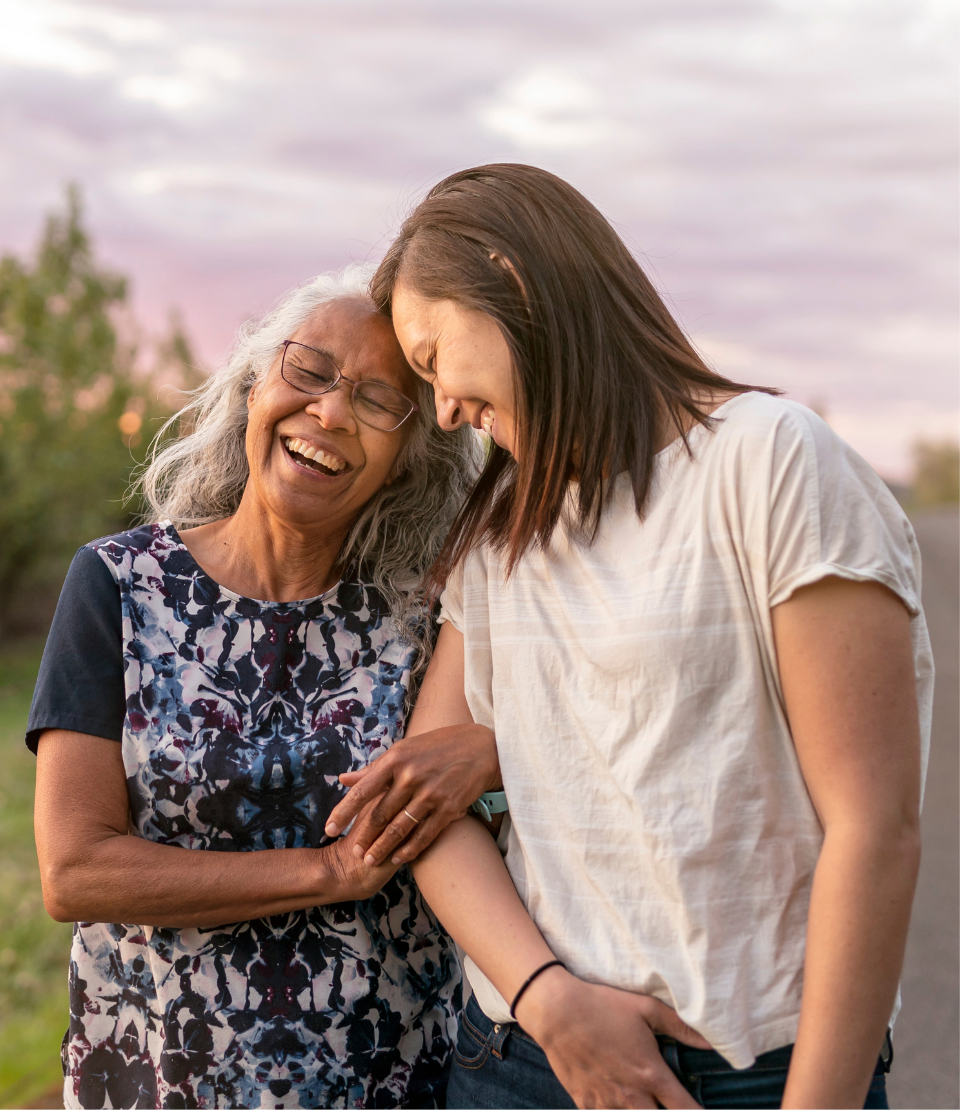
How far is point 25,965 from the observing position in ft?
16.4

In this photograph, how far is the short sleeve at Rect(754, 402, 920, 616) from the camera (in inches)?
48.8

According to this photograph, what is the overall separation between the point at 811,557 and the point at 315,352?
1.15 m

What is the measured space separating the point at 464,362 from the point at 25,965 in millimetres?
4824

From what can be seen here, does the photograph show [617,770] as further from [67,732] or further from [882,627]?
[67,732]

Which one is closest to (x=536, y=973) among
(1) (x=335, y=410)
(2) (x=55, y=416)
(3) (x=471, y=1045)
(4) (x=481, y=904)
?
(4) (x=481, y=904)

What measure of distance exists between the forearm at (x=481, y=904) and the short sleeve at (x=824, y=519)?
2.14 feet

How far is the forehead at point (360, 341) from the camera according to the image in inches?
77.9

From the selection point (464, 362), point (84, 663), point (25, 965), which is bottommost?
point (25, 965)

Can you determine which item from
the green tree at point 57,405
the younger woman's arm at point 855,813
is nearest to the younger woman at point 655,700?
the younger woman's arm at point 855,813

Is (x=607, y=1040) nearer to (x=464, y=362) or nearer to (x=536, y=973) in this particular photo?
(x=536, y=973)

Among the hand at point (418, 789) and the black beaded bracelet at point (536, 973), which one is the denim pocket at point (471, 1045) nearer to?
the black beaded bracelet at point (536, 973)

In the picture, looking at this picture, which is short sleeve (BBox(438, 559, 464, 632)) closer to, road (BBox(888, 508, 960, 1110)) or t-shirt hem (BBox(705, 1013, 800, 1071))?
t-shirt hem (BBox(705, 1013, 800, 1071))

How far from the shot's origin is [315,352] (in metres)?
1.98

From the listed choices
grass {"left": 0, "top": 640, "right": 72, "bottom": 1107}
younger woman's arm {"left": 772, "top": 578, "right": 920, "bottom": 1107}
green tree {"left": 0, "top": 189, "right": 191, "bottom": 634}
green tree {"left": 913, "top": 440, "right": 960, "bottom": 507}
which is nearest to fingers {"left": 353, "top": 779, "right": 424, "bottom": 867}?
younger woman's arm {"left": 772, "top": 578, "right": 920, "bottom": 1107}
